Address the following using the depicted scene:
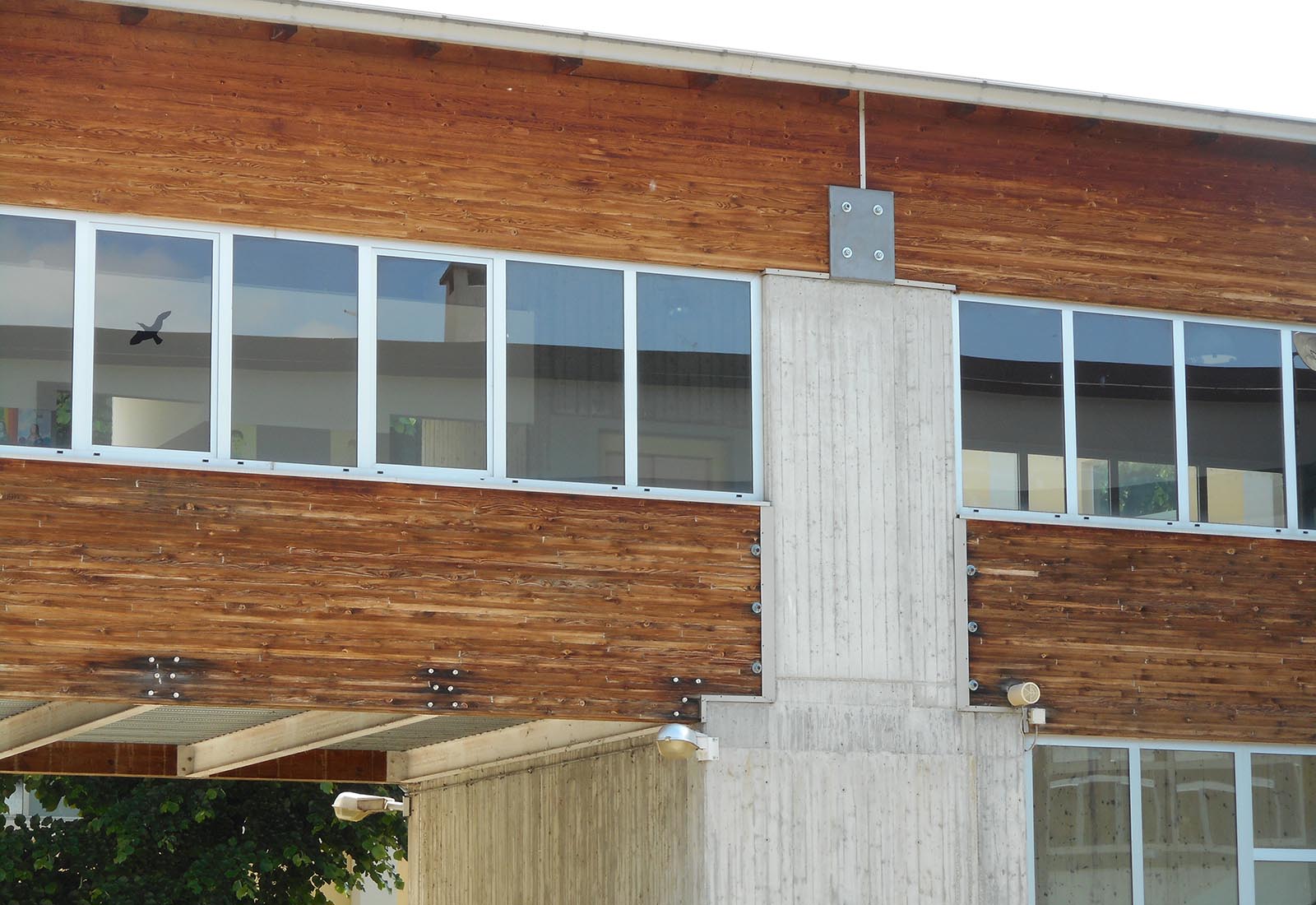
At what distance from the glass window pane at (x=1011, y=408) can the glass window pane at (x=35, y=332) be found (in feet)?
19.2

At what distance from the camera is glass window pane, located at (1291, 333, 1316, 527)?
13555 mm

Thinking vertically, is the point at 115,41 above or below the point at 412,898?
above

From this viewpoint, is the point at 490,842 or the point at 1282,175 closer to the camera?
the point at 1282,175

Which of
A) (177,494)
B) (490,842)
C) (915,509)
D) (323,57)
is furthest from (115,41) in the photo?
(490,842)

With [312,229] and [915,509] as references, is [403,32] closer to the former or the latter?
[312,229]

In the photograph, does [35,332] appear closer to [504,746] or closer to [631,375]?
[631,375]

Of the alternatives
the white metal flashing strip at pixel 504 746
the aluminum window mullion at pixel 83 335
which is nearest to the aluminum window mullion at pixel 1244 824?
the white metal flashing strip at pixel 504 746

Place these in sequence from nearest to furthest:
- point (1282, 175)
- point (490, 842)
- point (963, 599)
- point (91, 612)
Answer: point (91, 612), point (963, 599), point (1282, 175), point (490, 842)

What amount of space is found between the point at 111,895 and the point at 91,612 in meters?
11.2

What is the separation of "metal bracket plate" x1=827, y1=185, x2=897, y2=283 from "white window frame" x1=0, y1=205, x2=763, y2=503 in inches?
25.0

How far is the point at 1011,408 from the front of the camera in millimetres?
12828

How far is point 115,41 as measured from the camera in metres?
11.2

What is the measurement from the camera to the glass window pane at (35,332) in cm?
1077

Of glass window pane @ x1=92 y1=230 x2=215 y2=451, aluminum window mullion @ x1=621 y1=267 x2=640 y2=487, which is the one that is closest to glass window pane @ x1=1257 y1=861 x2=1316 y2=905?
aluminum window mullion @ x1=621 y1=267 x2=640 y2=487
